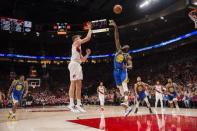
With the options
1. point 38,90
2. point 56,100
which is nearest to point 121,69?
point 56,100

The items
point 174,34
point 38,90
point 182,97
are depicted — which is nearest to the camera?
point 182,97

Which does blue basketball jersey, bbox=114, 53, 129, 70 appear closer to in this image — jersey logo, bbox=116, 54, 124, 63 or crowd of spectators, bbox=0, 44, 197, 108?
jersey logo, bbox=116, 54, 124, 63

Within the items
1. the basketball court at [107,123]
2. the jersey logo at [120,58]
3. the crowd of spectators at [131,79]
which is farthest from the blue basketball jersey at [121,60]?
the crowd of spectators at [131,79]

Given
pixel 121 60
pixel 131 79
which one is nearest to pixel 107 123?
pixel 121 60

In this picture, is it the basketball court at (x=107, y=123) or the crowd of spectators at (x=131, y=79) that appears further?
the crowd of spectators at (x=131, y=79)

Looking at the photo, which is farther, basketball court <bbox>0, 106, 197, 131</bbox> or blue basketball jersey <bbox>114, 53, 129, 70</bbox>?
blue basketball jersey <bbox>114, 53, 129, 70</bbox>

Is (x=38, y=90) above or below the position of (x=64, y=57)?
below

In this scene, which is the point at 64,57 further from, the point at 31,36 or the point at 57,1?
the point at 57,1

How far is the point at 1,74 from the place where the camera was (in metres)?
31.8

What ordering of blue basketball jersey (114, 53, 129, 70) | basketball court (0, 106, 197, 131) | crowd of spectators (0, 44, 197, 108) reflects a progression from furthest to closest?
crowd of spectators (0, 44, 197, 108)
blue basketball jersey (114, 53, 129, 70)
basketball court (0, 106, 197, 131)

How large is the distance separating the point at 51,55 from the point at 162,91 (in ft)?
70.1

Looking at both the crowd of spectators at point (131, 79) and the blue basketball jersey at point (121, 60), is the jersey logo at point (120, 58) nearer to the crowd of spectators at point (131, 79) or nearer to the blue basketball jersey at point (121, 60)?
the blue basketball jersey at point (121, 60)

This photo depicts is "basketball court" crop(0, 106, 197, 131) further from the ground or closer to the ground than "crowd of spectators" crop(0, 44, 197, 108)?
closer to the ground

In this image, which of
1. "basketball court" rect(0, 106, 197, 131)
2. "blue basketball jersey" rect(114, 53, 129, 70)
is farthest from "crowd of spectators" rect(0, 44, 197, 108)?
"blue basketball jersey" rect(114, 53, 129, 70)
